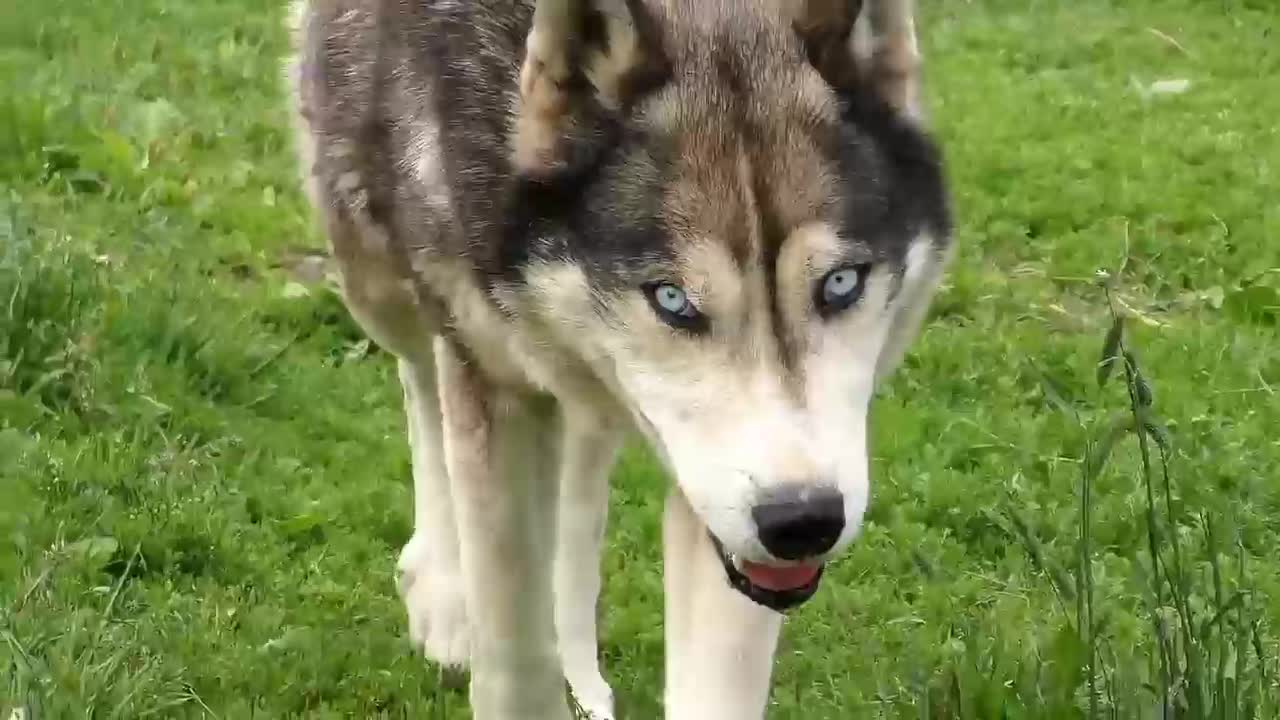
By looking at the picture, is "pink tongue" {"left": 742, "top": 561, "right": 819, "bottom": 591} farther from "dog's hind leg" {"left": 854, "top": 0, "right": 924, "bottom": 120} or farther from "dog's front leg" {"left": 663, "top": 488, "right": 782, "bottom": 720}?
"dog's hind leg" {"left": 854, "top": 0, "right": 924, "bottom": 120}

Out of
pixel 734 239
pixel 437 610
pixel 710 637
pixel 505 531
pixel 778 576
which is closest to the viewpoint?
pixel 734 239

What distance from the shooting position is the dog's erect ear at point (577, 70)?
2.62 meters

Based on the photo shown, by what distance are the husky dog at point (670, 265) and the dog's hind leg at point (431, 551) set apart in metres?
0.47

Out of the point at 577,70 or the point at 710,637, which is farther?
the point at 710,637

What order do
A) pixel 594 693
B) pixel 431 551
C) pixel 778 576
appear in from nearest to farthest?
A: pixel 778 576
pixel 594 693
pixel 431 551

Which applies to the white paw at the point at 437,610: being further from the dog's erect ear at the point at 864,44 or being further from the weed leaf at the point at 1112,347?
the weed leaf at the point at 1112,347

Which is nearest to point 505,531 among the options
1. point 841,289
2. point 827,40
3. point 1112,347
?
point 841,289

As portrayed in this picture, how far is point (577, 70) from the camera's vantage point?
2.69 metres

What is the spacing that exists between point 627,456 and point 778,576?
217 cm

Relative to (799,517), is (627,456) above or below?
below

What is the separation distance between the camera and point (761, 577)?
106 inches

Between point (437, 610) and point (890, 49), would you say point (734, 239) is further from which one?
point (437, 610)

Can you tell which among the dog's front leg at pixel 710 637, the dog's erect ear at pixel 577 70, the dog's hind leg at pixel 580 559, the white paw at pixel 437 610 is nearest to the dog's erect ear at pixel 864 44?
the dog's erect ear at pixel 577 70

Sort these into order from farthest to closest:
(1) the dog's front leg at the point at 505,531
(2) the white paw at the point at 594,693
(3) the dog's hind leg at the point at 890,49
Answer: (2) the white paw at the point at 594,693 → (1) the dog's front leg at the point at 505,531 → (3) the dog's hind leg at the point at 890,49
